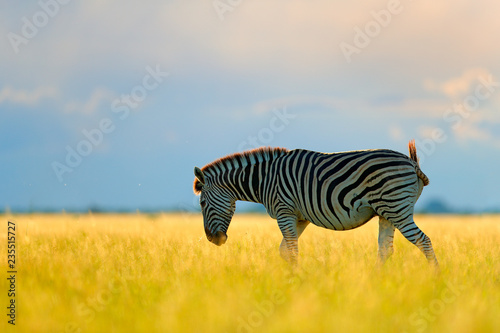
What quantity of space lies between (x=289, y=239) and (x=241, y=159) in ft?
7.48

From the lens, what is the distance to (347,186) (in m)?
9.61

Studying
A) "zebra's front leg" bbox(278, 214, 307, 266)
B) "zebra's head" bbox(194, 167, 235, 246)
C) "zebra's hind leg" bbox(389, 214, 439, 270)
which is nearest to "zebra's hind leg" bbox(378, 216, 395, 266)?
"zebra's hind leg" bbox(389, 214, 439, 270)

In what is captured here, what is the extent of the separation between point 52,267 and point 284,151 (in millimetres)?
5243

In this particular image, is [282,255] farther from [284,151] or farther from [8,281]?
[8,281]

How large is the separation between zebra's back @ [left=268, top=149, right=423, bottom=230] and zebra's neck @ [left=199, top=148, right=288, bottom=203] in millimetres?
508

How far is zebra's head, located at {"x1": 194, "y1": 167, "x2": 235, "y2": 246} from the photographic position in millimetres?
11188

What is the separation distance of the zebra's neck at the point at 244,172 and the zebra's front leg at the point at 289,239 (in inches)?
42.0

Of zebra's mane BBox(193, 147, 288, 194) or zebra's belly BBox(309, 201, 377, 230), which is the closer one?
zebra's belly BBox(309, 201, 377, 230)

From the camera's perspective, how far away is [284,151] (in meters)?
10.9

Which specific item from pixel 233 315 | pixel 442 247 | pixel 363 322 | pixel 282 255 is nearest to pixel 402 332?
pixel 363 322

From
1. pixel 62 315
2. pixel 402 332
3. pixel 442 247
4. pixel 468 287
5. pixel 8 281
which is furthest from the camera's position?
pixel 442 247

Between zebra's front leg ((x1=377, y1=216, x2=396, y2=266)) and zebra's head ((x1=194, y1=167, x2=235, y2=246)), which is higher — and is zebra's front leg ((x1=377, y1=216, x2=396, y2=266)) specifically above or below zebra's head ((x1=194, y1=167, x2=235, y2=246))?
below

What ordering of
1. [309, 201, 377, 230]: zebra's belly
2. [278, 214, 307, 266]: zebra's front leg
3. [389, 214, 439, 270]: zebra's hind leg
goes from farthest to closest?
[278, 214, 307, 266]: zebra's front leg, [309, 201, 377, 230]: zebra's belly, [389, 214, 439, 270]: zebra's hind leg

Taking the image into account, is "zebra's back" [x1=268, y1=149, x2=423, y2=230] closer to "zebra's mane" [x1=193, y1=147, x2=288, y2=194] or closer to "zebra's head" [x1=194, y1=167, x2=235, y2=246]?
"zebra's mane" [x1=193, y1=147, x2=288, y2=194]
